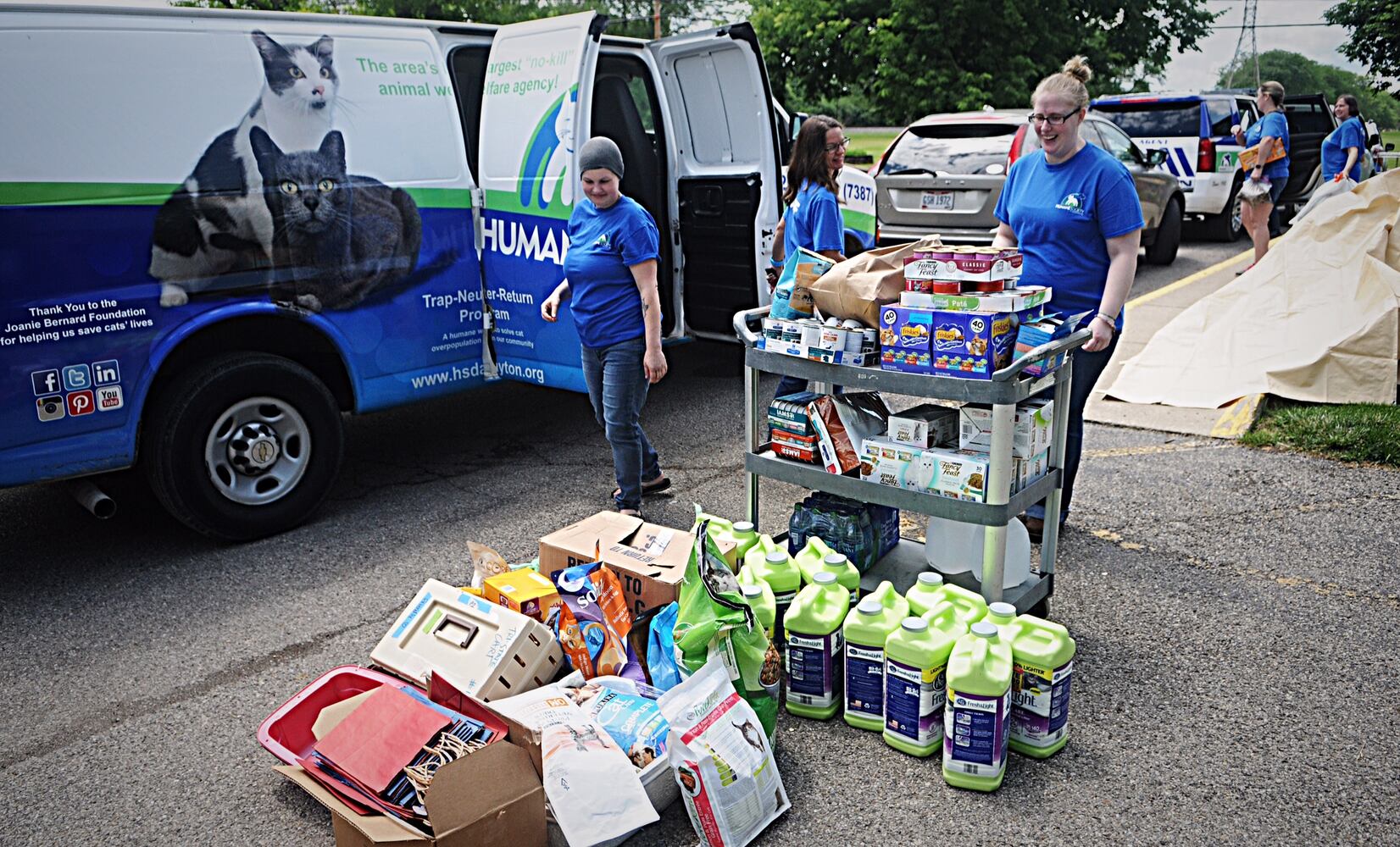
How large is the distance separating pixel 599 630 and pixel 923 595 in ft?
3.55

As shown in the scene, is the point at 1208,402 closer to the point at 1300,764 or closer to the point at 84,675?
the point at 1300,764

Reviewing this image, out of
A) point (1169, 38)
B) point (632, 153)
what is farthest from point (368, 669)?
point (1169, 38)

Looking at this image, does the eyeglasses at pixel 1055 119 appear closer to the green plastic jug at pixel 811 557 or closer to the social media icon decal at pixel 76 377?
the green plastic jug at pixel 811 557

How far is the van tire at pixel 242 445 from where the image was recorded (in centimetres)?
455

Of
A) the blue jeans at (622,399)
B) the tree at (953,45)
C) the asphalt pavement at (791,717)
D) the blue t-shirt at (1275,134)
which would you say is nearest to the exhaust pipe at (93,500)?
the asphalt pavement at (791,717)

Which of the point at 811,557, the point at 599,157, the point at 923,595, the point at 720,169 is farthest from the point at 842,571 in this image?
the point at 720,169

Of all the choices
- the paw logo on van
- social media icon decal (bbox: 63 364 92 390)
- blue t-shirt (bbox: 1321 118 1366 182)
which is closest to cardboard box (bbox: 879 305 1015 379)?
the paw logo on van

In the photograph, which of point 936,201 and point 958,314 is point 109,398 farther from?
point 936,201

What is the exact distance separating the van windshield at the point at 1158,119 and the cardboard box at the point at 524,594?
1218 cm

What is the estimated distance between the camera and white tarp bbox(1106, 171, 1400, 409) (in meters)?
6.49

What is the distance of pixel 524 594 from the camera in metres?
3.56

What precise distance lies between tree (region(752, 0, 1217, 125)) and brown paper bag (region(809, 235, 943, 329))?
22.9 metres

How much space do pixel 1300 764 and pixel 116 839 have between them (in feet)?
11.4

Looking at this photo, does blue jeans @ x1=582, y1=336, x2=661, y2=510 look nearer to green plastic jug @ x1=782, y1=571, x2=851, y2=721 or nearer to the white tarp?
green plastic jug @ x1=782, y1=571, x2=851, y2=721
